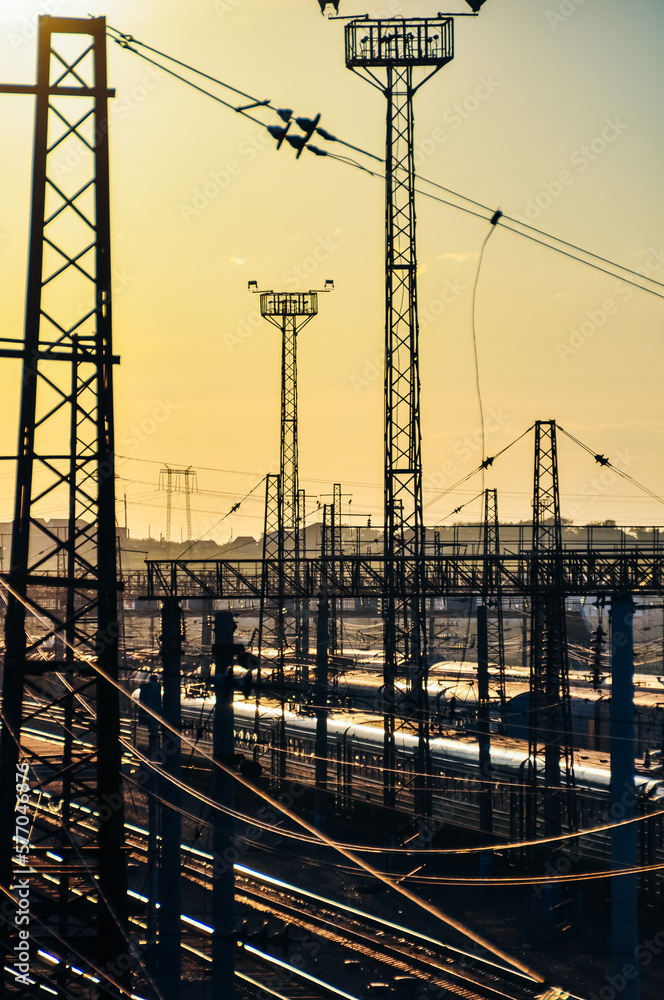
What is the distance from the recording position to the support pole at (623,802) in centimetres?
1310

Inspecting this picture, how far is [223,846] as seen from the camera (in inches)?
481

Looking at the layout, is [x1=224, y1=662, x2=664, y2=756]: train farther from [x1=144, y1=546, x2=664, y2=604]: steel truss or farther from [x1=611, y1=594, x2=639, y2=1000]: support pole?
[x1=611, y1=594, x2=639, y2=1000]: support pole

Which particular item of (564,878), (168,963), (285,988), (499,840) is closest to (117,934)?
(168,963)

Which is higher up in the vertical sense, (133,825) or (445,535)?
(445,535)

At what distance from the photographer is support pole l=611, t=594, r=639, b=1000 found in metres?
13.1

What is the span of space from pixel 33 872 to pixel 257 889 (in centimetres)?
1167

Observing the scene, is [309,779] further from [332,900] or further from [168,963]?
[168,963]

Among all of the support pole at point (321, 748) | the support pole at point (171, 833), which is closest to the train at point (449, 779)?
the support pole at point (321, 748)

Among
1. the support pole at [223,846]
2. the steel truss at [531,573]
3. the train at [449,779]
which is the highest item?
the steel truss at [531,573]

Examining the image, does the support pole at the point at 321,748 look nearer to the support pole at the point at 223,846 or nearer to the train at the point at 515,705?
the train at the point at 515,705

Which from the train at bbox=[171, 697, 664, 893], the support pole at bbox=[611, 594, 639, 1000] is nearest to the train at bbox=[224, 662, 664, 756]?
the train at bbox=[171, 697, 664, 893]

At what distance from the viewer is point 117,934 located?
8828 millimetres

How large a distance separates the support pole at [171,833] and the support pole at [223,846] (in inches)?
55.9

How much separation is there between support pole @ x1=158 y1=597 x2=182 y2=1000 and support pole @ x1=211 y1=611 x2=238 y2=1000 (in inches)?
55.9
